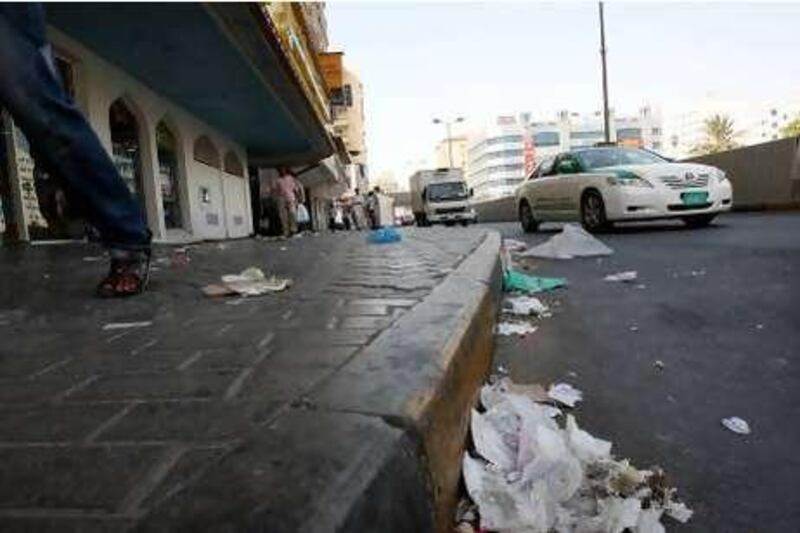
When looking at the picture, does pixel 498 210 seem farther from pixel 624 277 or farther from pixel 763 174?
pixel 624 277

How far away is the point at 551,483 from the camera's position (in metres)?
2.00

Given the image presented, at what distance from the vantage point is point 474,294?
134 inches

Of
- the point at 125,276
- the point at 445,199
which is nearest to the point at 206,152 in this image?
the point at 125,276

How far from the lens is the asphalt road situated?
7.39ft

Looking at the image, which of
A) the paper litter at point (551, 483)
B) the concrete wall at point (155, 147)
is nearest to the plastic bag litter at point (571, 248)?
the concrete wall at point (155, 147)

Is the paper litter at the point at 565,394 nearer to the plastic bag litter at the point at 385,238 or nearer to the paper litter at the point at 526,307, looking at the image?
the paper litter at the point at 526,307

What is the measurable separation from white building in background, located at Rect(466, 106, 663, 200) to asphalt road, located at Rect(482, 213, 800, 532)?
4892 inches

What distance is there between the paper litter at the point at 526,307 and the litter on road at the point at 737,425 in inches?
85.8

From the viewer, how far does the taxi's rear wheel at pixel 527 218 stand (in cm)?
1544

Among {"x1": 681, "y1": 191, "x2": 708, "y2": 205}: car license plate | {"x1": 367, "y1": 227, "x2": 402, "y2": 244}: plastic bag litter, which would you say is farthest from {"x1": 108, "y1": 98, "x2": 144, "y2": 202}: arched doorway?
{"x1": 681, "y1": 191, "x2": 708, "y2": 205}: car license plate

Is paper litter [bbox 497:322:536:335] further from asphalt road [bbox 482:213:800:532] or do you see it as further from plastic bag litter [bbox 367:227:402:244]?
plastic bag litter [bbox 367:227:402:244]

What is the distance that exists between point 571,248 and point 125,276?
532 cm

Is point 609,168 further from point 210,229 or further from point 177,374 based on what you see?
point 177,374

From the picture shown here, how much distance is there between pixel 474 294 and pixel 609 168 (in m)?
10.0
